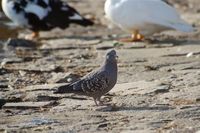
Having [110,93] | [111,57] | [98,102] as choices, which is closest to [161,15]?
[110,93]

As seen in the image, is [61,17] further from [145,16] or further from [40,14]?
[145,16]

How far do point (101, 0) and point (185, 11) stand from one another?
12.1 feet

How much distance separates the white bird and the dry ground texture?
10.0 inches

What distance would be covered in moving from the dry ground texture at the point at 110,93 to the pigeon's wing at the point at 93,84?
0.50 feet

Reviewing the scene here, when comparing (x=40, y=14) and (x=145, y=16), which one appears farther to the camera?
(x=40, y=14)

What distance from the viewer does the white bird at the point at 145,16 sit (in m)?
9.41

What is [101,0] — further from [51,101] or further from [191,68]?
[51,101]

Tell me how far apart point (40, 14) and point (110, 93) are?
5.72m

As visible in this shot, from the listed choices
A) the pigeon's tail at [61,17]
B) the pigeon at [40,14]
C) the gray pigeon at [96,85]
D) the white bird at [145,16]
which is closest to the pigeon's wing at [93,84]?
the gray pigeon at [96,85]

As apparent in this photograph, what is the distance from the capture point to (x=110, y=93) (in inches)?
241

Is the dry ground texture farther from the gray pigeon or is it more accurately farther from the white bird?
the white bird

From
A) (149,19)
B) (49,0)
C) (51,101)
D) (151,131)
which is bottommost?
(151,131)

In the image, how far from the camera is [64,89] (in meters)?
5.41

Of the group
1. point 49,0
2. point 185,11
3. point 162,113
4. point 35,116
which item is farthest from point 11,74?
point 185,11
